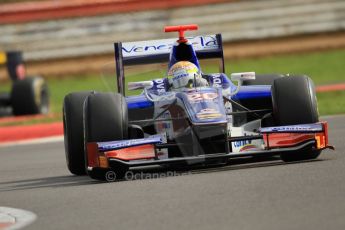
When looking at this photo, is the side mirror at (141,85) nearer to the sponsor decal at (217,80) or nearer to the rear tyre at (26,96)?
the sponsor decal at (217,80)

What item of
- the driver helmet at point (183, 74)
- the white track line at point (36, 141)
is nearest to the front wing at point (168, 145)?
the driver helmet at point (183, 74)

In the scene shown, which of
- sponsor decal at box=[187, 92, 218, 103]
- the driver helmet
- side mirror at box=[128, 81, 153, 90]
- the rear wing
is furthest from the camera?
the rear wing

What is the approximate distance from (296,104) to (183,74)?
134 centimetres

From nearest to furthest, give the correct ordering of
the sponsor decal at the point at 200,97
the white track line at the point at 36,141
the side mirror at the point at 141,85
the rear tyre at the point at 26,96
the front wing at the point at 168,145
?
the front wing at the point at 168,145 < the sponsor decal at the point at 200,97 < the side mirror at the point at 141,85 < the white track line at the point at 36,141 < the rear tyre at the point at 26,96

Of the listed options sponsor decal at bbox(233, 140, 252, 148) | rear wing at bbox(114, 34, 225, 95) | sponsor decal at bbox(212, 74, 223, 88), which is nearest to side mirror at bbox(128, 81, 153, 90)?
rear wing at bbox(114, 34, 225, 95)

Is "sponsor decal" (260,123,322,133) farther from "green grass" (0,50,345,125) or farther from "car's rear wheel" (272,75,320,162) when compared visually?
"green grass" (0,50,345,125)

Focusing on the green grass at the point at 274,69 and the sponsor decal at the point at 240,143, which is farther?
the green grass at the point at 274,69

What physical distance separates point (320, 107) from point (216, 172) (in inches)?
322

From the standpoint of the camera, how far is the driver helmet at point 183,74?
10891mm

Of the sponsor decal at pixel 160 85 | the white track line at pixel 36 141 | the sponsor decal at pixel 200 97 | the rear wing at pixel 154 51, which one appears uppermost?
the rear wing at pixel 154 51

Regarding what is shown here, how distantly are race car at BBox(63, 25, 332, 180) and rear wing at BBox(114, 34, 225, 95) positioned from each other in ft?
2.19

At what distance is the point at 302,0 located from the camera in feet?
88.1

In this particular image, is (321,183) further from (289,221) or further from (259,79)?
(259,79)

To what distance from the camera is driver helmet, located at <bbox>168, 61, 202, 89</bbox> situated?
35.7ft
